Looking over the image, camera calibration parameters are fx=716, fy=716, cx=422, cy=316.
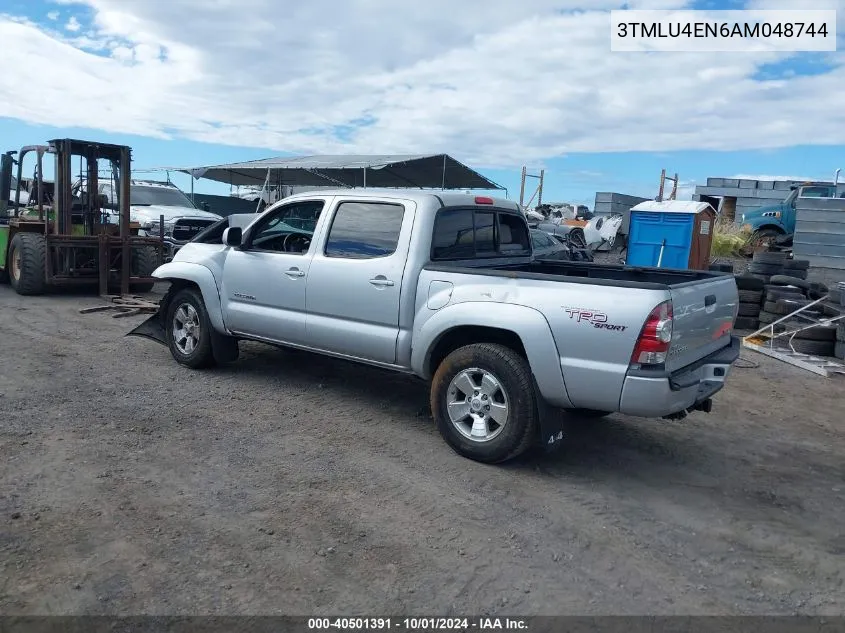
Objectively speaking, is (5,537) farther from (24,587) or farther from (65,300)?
(65,300)

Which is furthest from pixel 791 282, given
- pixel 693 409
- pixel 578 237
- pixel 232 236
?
pixel 578 237

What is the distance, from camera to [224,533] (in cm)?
374

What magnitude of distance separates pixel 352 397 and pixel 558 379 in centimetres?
243

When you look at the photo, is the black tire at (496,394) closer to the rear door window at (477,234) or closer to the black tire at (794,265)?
the rear door window at (477,234)

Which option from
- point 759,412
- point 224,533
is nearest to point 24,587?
point 224,533

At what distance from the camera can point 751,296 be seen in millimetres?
10516

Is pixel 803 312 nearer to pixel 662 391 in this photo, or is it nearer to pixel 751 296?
pixel 751 296

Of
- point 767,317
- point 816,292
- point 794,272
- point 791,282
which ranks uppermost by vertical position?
point 794,272

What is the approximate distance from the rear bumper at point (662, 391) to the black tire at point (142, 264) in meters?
10.1

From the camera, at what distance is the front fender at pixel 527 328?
447 cm

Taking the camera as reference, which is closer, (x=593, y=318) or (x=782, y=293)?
(x=593, y=318)

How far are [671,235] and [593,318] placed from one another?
37.2ft

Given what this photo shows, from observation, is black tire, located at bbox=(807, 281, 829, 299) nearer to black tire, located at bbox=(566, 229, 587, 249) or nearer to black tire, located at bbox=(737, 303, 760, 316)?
black tire, located at bbox=(737, 303, 760, 316)

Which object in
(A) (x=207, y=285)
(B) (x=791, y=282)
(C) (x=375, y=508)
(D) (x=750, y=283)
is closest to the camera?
(C) (x=375, y=508)
